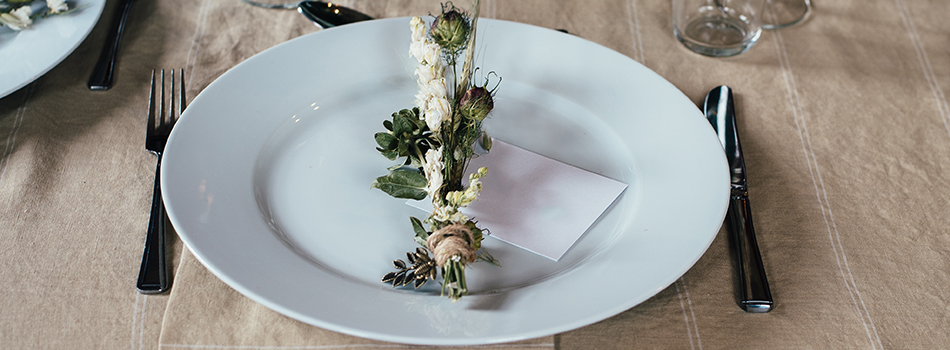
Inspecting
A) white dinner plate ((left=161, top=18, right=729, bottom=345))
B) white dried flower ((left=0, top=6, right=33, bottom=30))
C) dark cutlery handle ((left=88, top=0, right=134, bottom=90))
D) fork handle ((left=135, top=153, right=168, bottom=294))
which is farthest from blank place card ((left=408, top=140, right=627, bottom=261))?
white dried flower ((left=0, top=6, right=33, bottom=30))

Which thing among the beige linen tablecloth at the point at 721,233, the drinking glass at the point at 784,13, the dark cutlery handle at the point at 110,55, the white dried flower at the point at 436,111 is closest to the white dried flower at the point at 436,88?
the white dried flower at the point at 436,111

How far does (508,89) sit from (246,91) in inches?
12.8

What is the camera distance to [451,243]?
0.51m

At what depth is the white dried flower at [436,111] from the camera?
1.84 feet

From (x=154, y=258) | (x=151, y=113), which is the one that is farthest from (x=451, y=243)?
(x=151, y=113)

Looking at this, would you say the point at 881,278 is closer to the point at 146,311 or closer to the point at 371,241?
the point at 371,241

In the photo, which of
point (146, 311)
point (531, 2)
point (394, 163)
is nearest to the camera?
point (146, 311)

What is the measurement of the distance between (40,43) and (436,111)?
560 millimetres

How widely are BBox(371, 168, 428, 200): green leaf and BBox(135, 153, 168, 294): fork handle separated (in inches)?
8.5

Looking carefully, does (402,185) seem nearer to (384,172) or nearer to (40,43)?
(384,172)

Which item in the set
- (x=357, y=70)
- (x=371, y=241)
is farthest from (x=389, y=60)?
(x=371, y=241)

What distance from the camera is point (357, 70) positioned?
2.55ft

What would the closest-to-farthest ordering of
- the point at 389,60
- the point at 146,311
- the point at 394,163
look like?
the point at 146,311, the point at 394,163, the point at 389,60

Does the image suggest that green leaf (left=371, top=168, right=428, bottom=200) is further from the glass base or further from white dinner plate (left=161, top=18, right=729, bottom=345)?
the glass base
